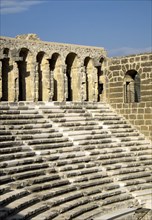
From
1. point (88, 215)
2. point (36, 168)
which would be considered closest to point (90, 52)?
point (36, 168)

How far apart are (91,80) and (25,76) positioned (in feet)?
8.98

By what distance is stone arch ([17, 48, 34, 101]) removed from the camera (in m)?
16.8

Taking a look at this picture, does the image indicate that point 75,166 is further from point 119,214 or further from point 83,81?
point 83,81

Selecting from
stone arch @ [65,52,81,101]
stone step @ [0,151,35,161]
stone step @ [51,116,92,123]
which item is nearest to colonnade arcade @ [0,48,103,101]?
stone arch @ [65,52,81,101]

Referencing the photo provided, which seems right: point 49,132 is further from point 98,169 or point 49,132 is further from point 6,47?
point 6,47

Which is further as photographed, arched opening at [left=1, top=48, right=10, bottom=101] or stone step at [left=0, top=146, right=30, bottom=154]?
arched opening at [left=1, top=48, right=10, bottom=101]

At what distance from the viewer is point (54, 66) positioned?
695 inches

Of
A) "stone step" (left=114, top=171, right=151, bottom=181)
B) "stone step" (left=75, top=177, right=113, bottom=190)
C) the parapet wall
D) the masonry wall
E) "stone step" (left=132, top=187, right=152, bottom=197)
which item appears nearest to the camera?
"stone step" (left=75, top=177, right=113, bottom=190)

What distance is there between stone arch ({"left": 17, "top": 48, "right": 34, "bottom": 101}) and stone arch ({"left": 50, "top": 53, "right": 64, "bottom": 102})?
3.47ft

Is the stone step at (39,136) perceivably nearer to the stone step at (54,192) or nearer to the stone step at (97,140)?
the stone step at (97,140)

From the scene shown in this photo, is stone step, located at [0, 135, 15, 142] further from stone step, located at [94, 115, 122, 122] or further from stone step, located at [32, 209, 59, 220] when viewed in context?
stone step, located at [94, 115, 122, 122]

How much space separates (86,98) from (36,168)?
8713 millimetres

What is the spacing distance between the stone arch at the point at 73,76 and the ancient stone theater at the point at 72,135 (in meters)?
0.05

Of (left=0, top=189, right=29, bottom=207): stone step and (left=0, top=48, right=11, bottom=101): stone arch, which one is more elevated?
(left=0, top=48, right=11, bottom=101): stone arch
